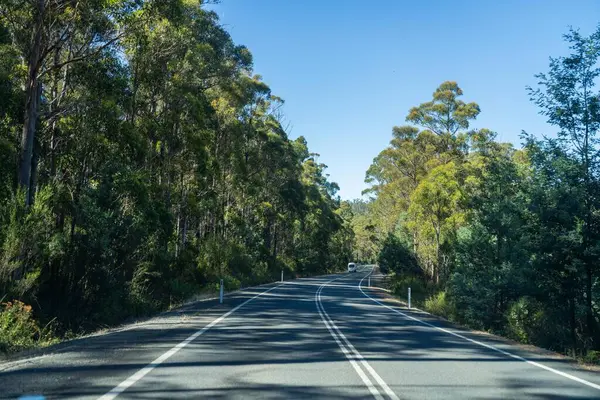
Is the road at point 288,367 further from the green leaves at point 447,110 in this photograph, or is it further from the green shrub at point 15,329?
the green leaves at point 447,110

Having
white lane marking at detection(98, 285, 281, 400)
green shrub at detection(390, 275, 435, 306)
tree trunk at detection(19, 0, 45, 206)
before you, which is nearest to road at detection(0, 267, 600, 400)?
white lane marking at detection(98, 285, 281, 400)

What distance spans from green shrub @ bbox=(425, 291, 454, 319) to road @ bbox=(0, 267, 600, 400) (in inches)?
395

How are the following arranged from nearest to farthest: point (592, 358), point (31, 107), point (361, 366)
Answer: point (361, 366), point (592, 358), point (31, 107)

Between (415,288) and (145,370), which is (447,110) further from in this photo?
(145,370)

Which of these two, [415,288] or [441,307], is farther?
[415,288]

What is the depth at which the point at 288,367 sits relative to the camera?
869 centimetres

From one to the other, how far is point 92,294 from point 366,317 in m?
9.42

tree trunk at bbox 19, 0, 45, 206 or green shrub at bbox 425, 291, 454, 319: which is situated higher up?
tree trunk at bbox 19, 0, 45, 206

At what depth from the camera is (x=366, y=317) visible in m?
18.5

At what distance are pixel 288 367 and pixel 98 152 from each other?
14021 mm

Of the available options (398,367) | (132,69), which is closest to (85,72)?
(132,69)

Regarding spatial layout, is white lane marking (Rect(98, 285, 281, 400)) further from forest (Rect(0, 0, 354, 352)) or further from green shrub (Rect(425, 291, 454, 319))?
green shrub (Rect(425, 291, 454, 319))

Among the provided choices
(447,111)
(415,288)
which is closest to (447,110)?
(447,111)

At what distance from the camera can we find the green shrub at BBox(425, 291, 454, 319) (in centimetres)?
2415
